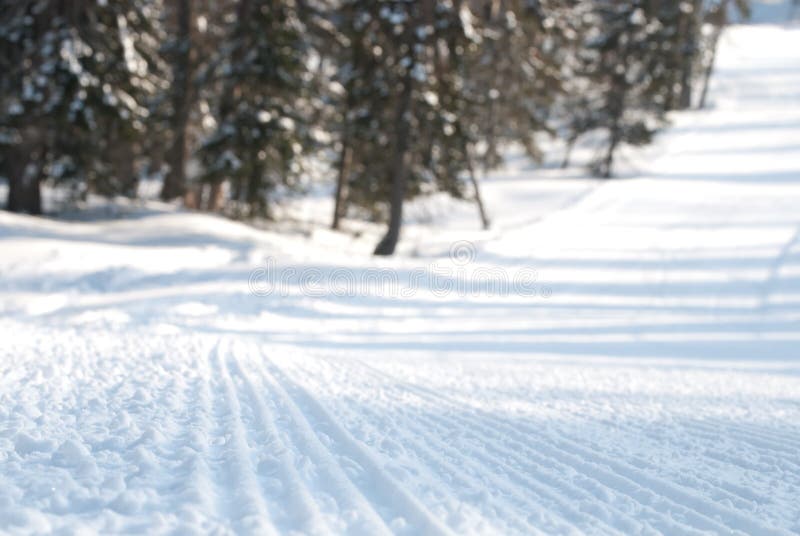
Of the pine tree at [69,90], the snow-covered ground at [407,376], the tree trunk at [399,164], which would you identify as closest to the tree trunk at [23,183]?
the pine tree at [69,90]

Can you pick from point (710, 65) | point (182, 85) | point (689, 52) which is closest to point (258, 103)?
point (182, 85)

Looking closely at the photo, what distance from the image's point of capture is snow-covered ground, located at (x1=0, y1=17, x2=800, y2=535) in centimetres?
363

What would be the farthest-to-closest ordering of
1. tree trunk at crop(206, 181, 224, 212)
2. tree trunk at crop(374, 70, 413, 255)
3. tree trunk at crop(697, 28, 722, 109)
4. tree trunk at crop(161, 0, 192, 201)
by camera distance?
tree trunk at crop(697, 28, 722, 109)
tree trunk at crop(206, 181, 224, 212)
tree trunk at crop(161, 0, 192, 201)
tree trunk at crop(374, 70, 413, 255)

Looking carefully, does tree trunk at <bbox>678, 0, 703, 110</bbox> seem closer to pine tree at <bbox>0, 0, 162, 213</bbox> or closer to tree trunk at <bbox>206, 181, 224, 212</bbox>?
tree trunk at <bbox>206, 181, 224, 212</bbox>

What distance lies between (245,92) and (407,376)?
367 inches

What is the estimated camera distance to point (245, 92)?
46.3 feet

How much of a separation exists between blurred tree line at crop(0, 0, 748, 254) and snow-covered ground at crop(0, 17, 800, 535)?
5.21ft

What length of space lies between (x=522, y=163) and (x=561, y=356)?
897 inches

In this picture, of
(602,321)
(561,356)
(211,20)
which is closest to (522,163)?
(211,20)

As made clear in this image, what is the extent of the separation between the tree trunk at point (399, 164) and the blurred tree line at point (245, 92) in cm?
4

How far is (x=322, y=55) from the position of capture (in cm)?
1594

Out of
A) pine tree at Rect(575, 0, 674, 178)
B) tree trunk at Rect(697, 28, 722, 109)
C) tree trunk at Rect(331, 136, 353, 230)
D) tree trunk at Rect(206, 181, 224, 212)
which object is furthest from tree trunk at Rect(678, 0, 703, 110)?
tree trunk at Rect(206, 181, 224, 212)

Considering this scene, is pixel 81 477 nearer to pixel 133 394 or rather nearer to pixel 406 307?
pixel 133 394

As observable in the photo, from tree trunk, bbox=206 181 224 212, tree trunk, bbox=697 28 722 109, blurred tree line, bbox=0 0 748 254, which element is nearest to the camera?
blurred tree line, bbox=0 0 748 254
